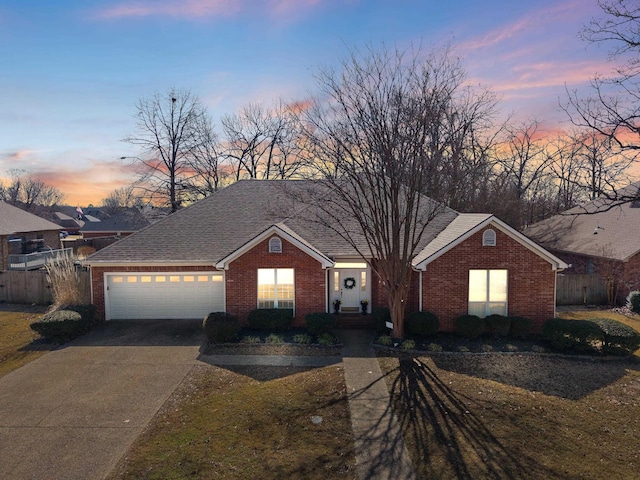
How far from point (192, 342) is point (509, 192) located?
3220cm

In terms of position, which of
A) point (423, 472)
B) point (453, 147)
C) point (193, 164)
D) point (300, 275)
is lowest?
point (423, 472)

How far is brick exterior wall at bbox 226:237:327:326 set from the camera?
1540 cm

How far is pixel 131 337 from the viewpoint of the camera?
14352 mm

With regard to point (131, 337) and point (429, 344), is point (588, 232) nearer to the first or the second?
point (429, 344)

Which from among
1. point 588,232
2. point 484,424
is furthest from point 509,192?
point 484,424

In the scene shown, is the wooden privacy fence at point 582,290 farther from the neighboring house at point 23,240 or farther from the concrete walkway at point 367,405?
the neighboring house at point 23,240

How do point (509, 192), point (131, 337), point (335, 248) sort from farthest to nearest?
point (509, 192) < point (335, 248) < point (131, 337)

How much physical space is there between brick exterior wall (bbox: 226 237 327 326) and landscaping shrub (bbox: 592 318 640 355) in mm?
9870

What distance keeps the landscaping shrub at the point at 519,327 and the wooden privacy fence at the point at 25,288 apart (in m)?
22.7

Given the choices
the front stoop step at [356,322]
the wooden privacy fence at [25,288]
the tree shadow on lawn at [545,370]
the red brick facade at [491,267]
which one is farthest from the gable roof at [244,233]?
the wooden privacy fence at [25,288]

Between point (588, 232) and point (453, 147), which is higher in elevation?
point (453, 147)

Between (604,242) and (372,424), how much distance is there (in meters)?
20.9

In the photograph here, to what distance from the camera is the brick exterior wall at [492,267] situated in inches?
573

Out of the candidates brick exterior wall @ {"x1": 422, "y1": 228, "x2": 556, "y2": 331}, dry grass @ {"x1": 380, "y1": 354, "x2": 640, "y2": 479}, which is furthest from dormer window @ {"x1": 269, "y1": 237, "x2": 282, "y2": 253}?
dry grass @ {"x1": 380, "y1": 354, "x2": 640, "y2": 479}
